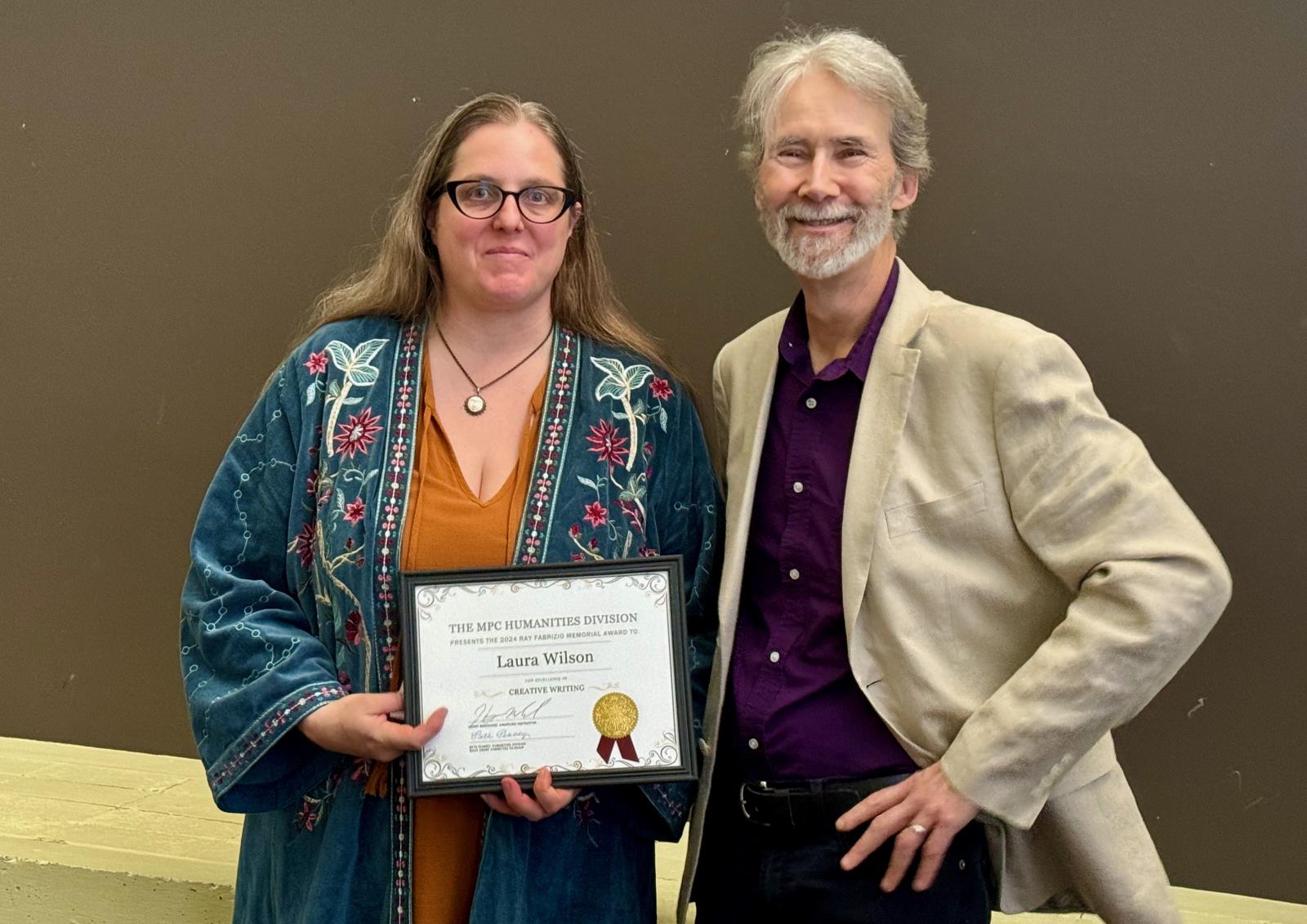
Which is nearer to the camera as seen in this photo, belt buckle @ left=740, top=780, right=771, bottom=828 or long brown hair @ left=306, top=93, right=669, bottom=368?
belt buckle @ left=740, top=780, right=771, bottom=828

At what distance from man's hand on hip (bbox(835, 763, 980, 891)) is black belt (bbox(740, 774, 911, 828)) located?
0.08 ft

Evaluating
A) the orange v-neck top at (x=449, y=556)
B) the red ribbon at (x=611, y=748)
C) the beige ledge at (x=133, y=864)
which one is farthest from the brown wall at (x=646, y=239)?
the red ribbon at (x=611, y=748)

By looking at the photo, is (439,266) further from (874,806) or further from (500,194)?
(874,806)

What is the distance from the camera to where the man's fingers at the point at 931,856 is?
1.66m

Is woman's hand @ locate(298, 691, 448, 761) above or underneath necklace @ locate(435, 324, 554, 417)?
underneath

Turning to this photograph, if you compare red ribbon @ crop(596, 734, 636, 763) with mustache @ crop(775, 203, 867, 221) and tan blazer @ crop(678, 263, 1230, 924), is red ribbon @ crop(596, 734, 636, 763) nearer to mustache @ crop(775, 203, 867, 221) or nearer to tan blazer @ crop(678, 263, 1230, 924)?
tan blazer @ crop(678, 263, 1230, 924)

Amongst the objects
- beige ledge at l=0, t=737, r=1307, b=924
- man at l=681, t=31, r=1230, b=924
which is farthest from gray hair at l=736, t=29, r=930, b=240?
beige ledge at l=0, t=737, r=1307, b=924

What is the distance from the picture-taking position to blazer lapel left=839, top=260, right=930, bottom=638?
172 centimetres

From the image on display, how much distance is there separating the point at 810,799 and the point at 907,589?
0.30 metres

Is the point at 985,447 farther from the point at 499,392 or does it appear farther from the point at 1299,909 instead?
the point at 1299,909

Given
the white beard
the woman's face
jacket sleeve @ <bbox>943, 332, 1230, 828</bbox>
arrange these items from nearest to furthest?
1. jacket sleeve @ <bbox>943, 332, 1230, 828</bbox>
2. the white beard
3. the woman's face

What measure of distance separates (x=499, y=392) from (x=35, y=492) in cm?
164

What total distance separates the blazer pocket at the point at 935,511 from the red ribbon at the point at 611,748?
17.0 inches
